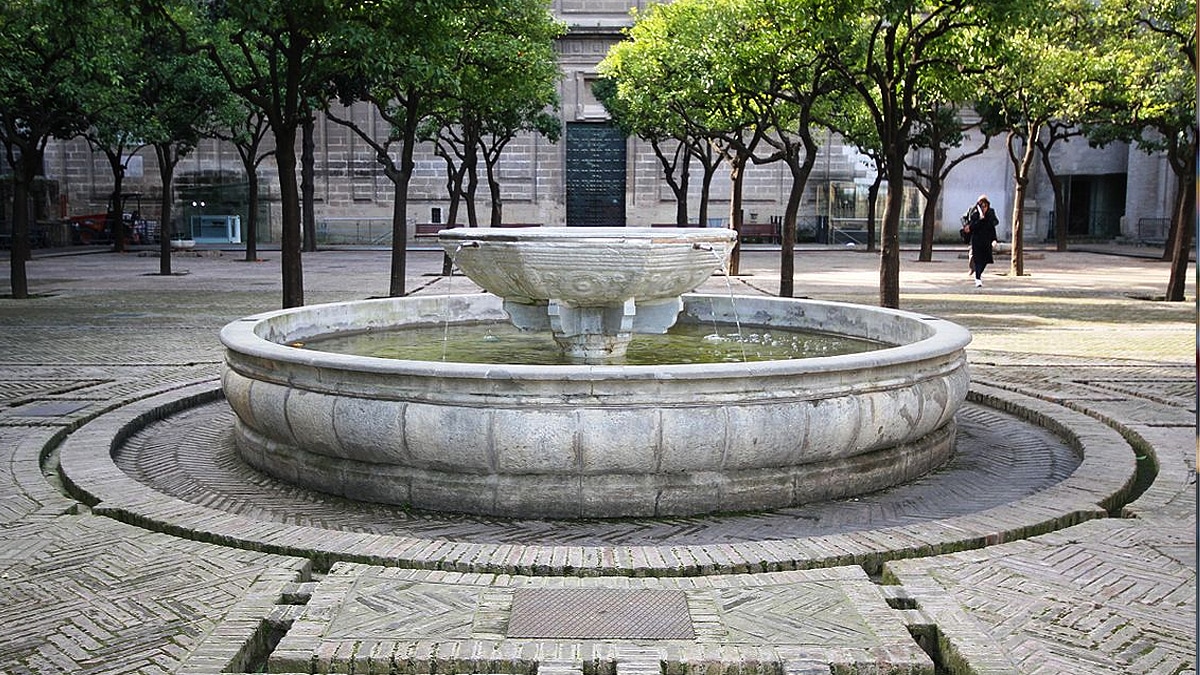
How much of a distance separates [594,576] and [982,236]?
21.6m

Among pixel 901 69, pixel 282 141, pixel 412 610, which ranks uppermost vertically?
pixel 901 69

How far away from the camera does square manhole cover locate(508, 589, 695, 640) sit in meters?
4.47

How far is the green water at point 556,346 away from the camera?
33.2 ft

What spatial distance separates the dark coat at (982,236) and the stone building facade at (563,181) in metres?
21.7

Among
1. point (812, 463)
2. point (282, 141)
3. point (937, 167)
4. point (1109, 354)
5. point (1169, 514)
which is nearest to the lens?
point (1169, 514)

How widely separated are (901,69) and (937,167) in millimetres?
17810

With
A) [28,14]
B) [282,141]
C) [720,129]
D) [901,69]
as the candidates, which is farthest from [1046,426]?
[720,129]

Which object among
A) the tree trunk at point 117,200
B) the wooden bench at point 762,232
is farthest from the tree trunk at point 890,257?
the wooden bench at point 762,232

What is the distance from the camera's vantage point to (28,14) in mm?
16656

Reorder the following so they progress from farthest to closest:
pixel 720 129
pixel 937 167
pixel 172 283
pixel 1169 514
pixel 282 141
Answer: pixel 937 167
pixel 720 129
pixel 172 283
pixel 282 141
pixel 1169 514

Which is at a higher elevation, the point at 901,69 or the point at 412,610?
the point at 901,69

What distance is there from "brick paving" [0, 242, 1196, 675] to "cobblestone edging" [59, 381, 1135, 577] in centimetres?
2

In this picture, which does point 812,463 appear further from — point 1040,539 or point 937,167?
point 937,167

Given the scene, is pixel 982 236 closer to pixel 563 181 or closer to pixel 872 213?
pixel 872 213
